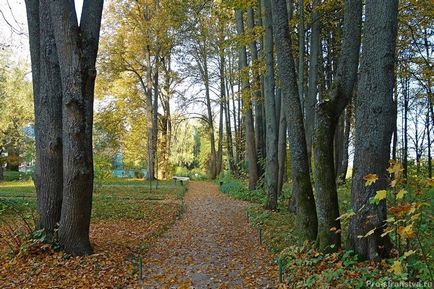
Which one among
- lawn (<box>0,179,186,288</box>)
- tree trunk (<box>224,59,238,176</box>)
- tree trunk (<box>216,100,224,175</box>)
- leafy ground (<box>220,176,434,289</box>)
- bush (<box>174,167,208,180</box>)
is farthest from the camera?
bush (<box>174,167,208,180</box>)

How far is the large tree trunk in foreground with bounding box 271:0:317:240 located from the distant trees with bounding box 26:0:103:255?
3361 mm

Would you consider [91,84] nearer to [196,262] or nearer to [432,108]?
[196,262]

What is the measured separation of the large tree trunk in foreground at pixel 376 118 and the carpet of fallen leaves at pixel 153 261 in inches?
60.4

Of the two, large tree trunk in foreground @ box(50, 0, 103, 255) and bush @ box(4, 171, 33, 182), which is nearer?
large tree trunk in foreground @ box(50, 0, 103, 255)

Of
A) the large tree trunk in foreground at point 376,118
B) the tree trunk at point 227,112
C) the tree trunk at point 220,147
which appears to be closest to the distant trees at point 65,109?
the large tree trunk in foreground at point 376,118

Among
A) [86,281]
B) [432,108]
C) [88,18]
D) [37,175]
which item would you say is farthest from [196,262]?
[432,108]

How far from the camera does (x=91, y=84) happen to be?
→ 6.93 metres

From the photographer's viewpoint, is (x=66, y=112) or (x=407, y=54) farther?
(x=407, y=54)

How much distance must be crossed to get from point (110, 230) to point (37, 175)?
119 inches

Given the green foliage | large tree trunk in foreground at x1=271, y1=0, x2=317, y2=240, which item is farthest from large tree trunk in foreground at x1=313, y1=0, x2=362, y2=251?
the green foliage

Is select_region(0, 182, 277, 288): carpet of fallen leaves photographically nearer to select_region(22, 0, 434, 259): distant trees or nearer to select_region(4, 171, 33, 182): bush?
select_region(22, 0, 434, 259): distant trees

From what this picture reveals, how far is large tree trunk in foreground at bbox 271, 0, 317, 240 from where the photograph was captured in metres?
6.36

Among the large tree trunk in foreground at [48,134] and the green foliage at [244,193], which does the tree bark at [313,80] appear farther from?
the large tree trunk in foreground at [48,134]

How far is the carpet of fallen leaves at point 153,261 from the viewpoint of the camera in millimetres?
5684
